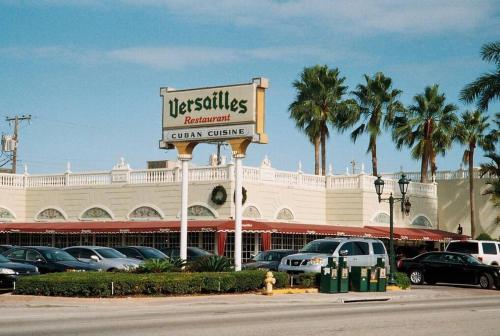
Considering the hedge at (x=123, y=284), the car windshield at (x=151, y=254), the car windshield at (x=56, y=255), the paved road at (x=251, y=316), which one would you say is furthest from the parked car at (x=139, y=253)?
the paved road at (x=251, y=316)

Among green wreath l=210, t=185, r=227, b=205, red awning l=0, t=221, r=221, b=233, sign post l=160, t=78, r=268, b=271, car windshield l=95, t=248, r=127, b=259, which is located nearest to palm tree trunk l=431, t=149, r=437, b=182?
green wreath l=210, t=185, r=227, b=205

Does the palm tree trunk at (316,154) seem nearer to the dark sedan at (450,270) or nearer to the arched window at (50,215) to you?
the arched window at (50,215)

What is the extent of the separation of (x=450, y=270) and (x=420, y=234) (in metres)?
17.9

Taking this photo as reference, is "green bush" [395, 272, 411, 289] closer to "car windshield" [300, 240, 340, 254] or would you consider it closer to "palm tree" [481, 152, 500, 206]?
"car windshield" [300, 240, 340, 254]

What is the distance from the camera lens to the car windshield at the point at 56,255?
2920 cm

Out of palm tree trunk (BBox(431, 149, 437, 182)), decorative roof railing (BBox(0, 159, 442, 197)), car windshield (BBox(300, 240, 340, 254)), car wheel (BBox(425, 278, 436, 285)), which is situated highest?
palm tree trunk (BBox(431, 149, 437, 182))

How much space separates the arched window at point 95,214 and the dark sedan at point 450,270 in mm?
19121

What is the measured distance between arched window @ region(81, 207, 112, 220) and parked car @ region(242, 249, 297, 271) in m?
17.6

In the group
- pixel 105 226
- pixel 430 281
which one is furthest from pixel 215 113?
pixel 105 226

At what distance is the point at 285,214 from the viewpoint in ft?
160

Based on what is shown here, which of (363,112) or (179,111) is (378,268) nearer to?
(179,111)

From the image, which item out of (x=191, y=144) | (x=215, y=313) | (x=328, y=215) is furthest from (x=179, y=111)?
(x=328, y=215)

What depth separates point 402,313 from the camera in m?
20.7

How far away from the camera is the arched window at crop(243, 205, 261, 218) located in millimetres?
45969
